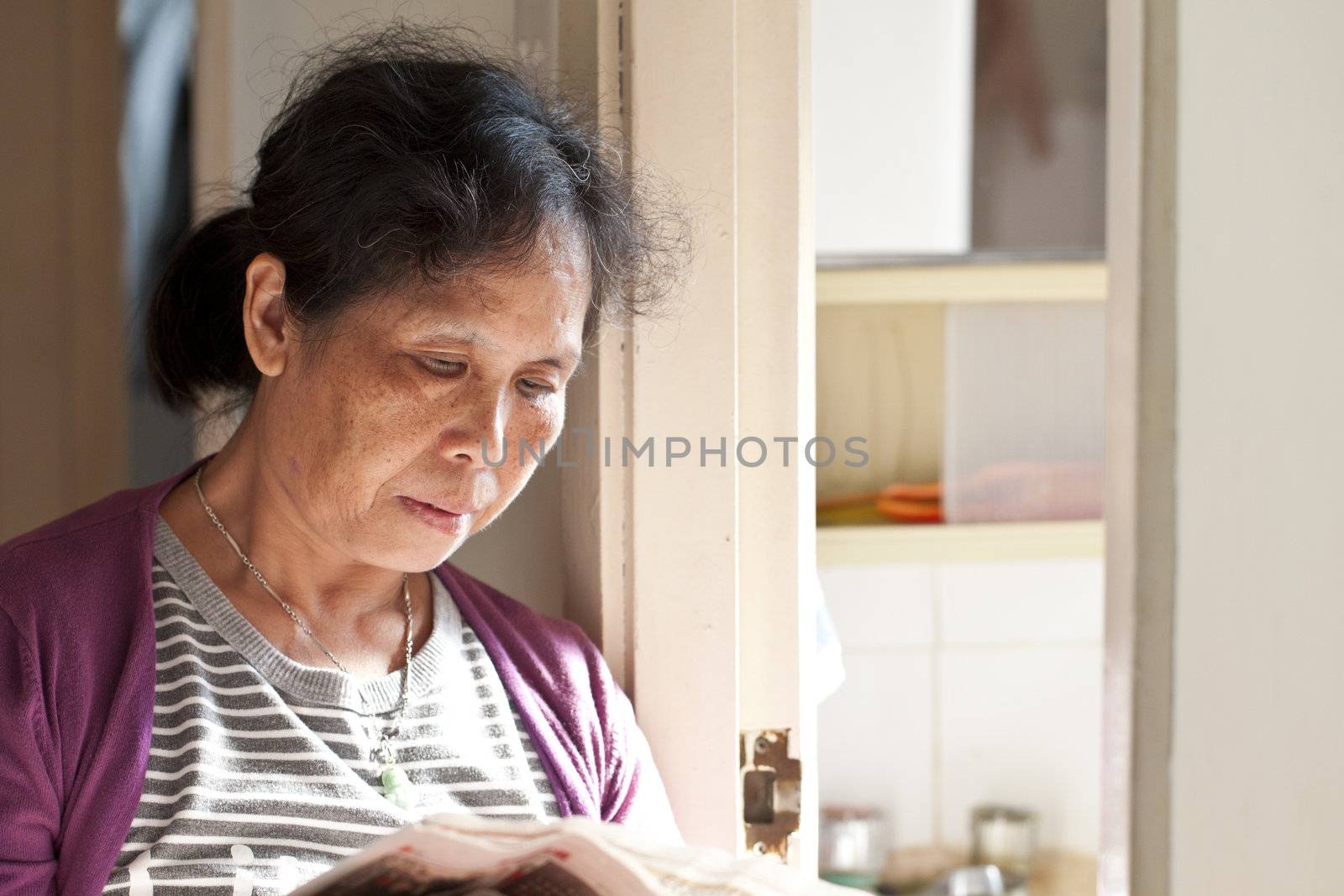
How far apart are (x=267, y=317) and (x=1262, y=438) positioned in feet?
2.49

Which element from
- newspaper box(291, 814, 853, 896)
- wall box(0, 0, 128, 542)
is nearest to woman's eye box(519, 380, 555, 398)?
newspaper box(291, 814, 853, 896)

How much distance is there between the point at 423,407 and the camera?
994 millimetres

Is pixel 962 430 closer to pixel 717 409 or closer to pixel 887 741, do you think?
pixel 887 741

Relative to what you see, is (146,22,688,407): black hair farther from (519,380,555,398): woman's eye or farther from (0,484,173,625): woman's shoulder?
(0,484,173,625): woman's shoulder

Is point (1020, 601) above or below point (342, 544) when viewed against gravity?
below

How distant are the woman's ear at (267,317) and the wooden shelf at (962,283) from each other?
1.40 m

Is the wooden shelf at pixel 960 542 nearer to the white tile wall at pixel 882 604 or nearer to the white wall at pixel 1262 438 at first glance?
the white tile wall at pixel 882 604

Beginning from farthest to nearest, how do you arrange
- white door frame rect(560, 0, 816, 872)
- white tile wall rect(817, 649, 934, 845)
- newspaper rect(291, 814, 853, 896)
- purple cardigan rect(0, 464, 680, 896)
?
white tile wall rect(817, 649, 934, 845) → white door frame rect(560, 0, 816, 872) → purple cardigan rect(0, 464, 680, 896) → newspaper rect(291, 814, 853, 896)

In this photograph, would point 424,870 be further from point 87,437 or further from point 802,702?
point 87,437

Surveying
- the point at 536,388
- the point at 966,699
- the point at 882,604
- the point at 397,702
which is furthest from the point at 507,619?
the point at 966,699

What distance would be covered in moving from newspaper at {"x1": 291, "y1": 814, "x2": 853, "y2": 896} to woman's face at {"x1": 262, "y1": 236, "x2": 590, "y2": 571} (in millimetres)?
347

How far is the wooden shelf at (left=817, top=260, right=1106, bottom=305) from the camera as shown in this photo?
2.33 m

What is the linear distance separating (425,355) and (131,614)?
0.29m

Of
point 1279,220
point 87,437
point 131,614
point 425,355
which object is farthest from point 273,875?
point 87,437
